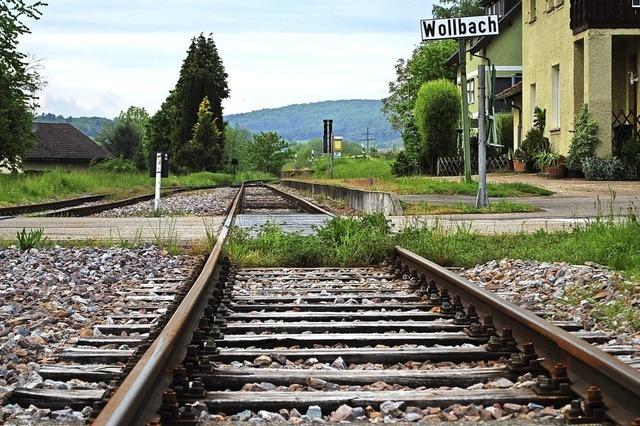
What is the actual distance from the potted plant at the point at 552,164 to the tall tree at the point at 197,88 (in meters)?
65.6

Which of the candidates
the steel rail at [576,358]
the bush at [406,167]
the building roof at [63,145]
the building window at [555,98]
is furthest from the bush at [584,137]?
the building roof at [63,145]

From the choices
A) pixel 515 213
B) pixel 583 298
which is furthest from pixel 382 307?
pixel 515 213

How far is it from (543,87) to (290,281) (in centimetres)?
3028

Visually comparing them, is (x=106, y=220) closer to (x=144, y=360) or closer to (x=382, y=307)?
(x=382, y=307)

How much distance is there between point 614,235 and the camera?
934cm

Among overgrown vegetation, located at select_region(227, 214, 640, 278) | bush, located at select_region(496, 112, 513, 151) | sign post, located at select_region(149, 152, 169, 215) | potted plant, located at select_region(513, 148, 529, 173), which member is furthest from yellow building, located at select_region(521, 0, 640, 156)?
overgrown vegetation, located at select_region(227, 214, 640, 278)

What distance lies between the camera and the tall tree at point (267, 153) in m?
162

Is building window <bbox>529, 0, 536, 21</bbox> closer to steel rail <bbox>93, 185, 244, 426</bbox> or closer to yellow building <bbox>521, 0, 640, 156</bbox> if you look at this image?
yellow building <bbox>521, 0, 640, 156</bbox>

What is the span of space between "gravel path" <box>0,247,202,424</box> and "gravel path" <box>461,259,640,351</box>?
109 inches

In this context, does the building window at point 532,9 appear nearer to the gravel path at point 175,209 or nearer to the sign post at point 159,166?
the gravel path at point 175,209

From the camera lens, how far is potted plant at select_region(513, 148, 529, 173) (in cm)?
3775

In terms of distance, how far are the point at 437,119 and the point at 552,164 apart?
35.9 ft

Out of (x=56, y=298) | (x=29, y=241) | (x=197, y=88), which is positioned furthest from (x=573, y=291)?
(x=197, y=88)

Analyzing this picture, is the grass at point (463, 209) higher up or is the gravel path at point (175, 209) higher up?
the grass at point (463, 209)
